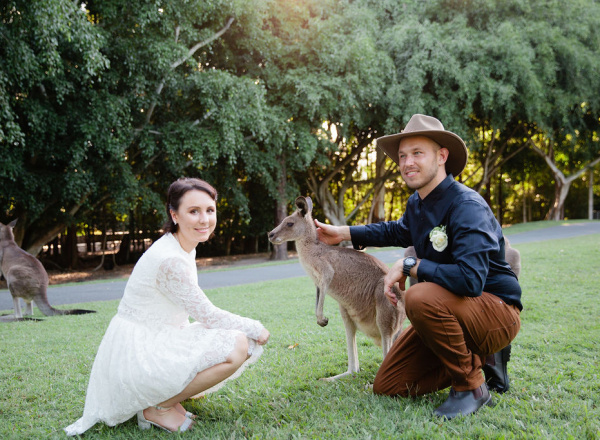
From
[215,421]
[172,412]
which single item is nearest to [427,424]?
[215,421]

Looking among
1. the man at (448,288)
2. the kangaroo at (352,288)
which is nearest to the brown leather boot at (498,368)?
the man at (448,288)

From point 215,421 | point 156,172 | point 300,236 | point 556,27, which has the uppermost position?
point 556,27

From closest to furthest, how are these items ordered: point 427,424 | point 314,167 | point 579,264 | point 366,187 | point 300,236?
1. point 427,424
2. point 300,236
3. point 579,264
4. point 314,167
5. point 366,187

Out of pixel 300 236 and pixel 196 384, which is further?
pixel 300 236

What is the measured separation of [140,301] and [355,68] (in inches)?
588

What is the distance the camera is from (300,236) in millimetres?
4477

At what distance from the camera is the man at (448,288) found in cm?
Answer: 304

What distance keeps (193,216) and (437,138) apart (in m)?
1.77

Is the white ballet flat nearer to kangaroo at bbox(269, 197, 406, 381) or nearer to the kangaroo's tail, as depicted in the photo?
kangaroo at bbox(269, 197, 406, 381)

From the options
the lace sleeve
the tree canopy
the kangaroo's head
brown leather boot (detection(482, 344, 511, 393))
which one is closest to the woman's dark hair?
the lace sleeve

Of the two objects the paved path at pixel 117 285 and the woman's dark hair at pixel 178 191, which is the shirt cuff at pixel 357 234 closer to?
the woman's dark hair at pixel 178 191

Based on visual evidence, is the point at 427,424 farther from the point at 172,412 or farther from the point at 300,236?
the point at 300,236

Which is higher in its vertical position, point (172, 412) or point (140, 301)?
point (140, 301)

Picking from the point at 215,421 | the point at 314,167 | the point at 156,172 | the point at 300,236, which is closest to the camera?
the point at 215,421
